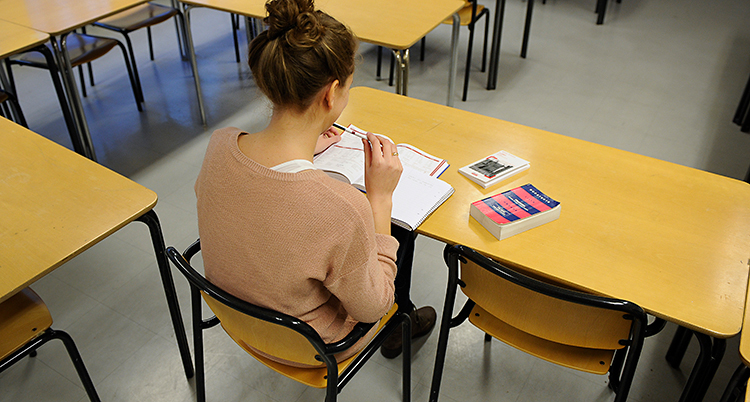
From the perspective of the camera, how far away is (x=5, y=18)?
2.53 metres

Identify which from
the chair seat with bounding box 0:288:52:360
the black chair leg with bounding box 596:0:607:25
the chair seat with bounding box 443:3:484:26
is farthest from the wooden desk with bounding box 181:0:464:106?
the black chair leg with bounding box 596:0:607:25

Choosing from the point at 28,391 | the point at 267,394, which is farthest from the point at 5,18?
the point at 267,394

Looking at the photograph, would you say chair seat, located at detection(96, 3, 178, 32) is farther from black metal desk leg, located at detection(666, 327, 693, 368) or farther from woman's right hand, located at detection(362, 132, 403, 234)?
black metal desk leg, located at detection(666, 327, 693, 368)

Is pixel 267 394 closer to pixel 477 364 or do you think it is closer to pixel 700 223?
pixel 477 364

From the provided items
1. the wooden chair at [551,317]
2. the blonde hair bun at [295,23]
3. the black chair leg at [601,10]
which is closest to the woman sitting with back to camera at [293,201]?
the blonde hair bun at [295,23]

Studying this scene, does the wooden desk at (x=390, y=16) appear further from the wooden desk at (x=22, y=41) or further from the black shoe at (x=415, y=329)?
the black shoe at (x=415, y=329)

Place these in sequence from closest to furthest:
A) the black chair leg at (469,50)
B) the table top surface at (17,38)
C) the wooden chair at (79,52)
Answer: the table top surface at (17,38) → the wooden chair at (79,52) → the black chair leg at (469,50)

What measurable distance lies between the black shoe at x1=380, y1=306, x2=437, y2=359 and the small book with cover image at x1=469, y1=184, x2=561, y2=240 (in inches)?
24.6

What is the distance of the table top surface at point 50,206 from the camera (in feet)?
4.14

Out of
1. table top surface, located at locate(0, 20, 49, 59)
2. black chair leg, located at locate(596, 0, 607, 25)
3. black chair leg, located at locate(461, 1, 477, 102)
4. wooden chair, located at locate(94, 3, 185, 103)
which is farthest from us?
black chair leg, located at locate(596, 0, 607, 25)

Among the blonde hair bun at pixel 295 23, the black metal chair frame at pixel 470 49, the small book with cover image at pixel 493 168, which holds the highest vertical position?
the blonde hair bun at pixel 295 23

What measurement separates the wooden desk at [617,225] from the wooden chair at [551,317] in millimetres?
63

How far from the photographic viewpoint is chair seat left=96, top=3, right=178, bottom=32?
315 centimetres

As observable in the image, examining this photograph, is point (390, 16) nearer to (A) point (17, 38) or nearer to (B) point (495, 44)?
(B) point (495, 44)
